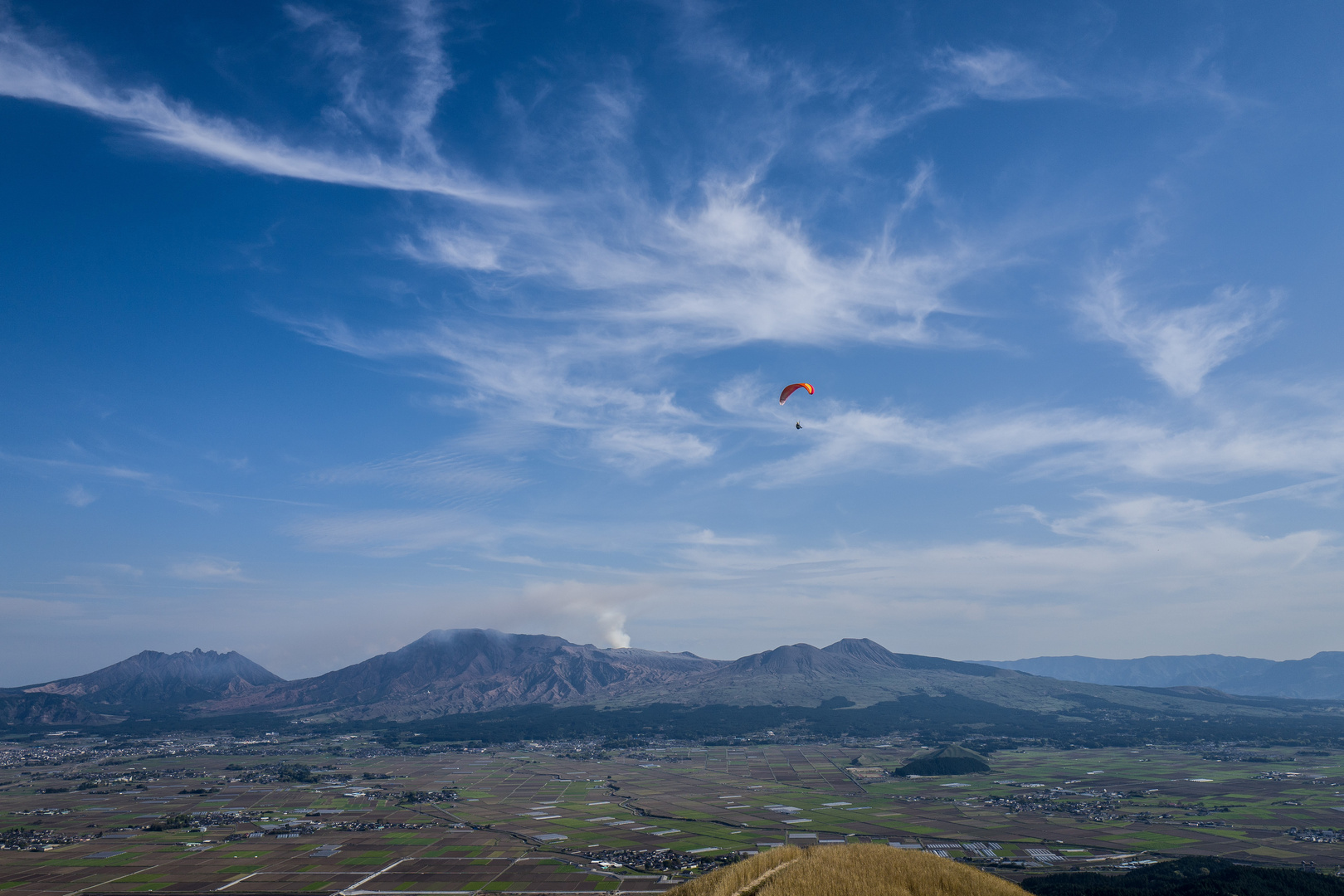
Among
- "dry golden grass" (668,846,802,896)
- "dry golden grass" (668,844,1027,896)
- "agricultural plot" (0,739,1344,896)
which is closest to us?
"dry golden grass" (668,844,1027,896)

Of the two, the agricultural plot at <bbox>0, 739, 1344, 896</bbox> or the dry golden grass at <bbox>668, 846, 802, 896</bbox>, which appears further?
the agricultural plot at <bbox>0, 739, 1344, 896</bbox>

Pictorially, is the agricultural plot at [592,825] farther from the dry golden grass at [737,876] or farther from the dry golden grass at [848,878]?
the dry golden grass at [848,878]

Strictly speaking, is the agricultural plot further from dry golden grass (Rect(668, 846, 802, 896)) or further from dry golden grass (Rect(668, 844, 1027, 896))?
dry golden grass (Rect(668, 844, 1027, 896))

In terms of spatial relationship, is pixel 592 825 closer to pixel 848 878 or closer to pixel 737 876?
pixel 737 876

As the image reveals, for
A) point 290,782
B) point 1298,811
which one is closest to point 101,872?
point 290,782

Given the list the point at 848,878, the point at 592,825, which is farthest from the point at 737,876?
the point at 592,825

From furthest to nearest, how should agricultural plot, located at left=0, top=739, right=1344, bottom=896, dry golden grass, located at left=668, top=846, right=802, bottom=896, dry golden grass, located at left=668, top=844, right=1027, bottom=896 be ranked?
agricultural plot, located at left=0, top=739, right=1344, bottom=896, dry golden grass, located at left=668, top=846, right=802, bottom=896, dry golden grass, located at left=668, top=844, right=1027, bottom=896

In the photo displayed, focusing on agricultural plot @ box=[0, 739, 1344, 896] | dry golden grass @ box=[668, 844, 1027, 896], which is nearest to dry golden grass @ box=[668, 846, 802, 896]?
dry golden grass @ box=[668, 844, 1027, 896]

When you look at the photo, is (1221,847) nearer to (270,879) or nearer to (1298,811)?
(1298,811)
